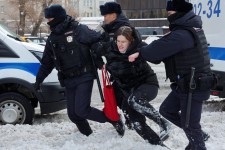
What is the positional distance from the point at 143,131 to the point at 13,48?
252 cm

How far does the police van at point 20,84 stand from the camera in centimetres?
625

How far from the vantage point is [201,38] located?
411cm

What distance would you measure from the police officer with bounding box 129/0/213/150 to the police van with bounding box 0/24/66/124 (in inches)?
97.9

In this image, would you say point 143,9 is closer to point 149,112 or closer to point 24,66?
point 24,66

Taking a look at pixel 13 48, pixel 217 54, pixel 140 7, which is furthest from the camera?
pixel 140 7

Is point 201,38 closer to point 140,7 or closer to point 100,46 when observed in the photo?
point 100,46

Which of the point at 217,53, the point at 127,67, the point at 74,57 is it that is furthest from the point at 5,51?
the point at 217,53

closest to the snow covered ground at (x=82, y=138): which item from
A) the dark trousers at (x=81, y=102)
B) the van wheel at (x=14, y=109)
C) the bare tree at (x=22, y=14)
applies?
the dark trousers at (x=81, y=102)

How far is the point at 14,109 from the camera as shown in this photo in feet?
20.8

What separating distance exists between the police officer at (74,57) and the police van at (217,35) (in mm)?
2917

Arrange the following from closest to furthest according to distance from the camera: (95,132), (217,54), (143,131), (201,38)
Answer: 1. (201,38)
2. (143,131)
3. (95,132)
4. (217,54)

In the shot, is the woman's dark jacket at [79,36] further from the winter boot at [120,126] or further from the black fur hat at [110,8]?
the winter boot at [120,126]

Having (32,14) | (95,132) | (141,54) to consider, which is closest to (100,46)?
(141,54)

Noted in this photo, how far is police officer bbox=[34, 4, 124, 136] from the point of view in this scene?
16.6 ft
